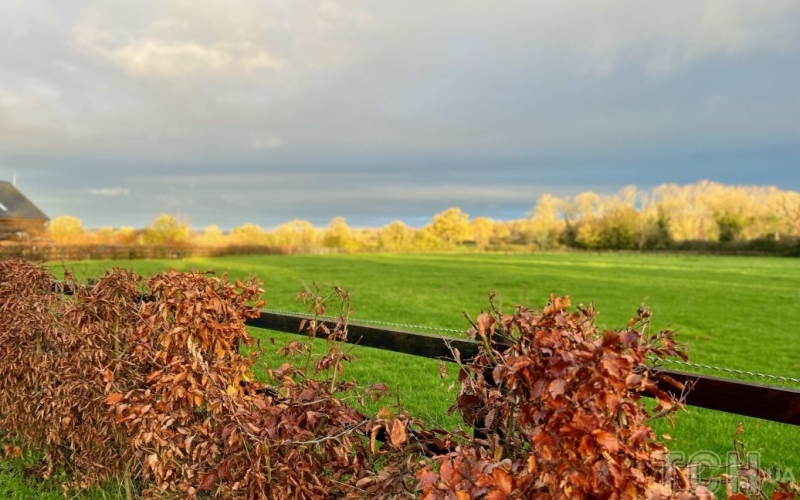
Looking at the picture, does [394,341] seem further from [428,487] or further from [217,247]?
[217,247]

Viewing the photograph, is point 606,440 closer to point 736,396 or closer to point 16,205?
point 736,396

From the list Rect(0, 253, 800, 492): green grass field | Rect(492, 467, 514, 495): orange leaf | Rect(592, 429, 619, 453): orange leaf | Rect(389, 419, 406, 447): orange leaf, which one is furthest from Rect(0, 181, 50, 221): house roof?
Rect(592, 429, 619, 453): orange leaf

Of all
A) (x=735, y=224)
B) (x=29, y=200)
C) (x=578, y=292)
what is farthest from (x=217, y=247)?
(x=735, y=224)

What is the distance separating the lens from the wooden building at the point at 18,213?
172 feet

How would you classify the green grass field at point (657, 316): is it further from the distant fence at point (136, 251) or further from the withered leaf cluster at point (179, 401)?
the distant fence at point (136, 251)

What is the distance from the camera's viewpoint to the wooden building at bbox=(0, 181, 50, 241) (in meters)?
52.3

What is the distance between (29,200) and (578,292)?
6427 centimetres

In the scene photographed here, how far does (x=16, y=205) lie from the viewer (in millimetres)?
57844

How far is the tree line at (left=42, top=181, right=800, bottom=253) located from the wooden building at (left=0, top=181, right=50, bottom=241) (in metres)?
7.11

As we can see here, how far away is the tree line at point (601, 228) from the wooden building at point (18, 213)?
711 centimetres

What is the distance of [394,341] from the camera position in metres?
3.21

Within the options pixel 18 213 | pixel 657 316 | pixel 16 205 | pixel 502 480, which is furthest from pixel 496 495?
pixel 16 205

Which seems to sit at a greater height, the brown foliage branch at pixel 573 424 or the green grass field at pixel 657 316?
the brown foliage branch at pixel 573 424

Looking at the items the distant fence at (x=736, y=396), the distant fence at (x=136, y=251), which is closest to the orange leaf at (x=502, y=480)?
the distant fence at (x=736, y=396)
